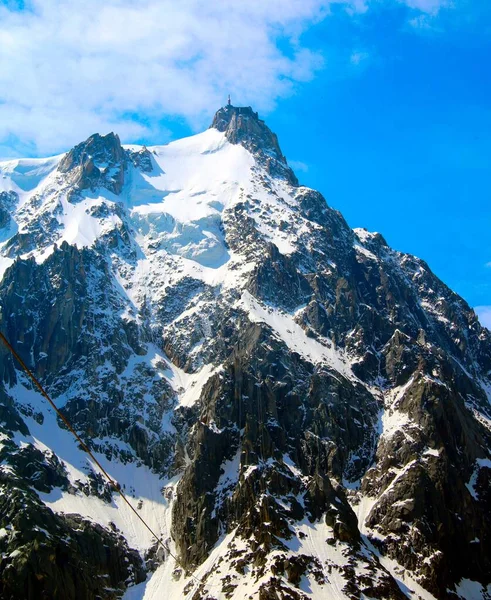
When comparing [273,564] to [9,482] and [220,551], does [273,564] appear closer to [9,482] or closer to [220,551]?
[220,551]

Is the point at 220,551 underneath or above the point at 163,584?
above

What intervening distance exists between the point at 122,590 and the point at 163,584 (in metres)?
12.1

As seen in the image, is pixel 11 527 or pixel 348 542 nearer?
pixel 11 527

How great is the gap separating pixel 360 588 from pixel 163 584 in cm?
6038

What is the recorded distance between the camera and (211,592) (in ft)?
582

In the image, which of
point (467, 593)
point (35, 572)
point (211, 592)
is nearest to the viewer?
point (35, 572)

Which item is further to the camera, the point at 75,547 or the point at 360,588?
the point at 75,547

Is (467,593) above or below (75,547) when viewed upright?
above

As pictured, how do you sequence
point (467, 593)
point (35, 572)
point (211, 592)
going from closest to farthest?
point (35, 572), point (211, 592), point (467, 593)

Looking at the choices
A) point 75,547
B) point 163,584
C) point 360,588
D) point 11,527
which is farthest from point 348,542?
point 11,527

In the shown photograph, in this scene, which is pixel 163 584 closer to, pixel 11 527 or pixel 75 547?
pixel 75 547

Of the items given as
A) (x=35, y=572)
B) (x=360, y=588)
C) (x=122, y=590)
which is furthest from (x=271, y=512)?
(x=35, y=572)

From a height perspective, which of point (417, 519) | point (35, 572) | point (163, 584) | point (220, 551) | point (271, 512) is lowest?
point (35, 572)

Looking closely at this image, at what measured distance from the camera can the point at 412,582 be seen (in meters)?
186
